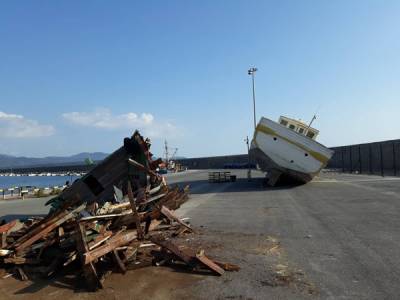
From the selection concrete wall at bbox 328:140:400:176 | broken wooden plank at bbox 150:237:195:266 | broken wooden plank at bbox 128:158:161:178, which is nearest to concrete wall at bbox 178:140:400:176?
concrete wall at bbox 328:140:400:176

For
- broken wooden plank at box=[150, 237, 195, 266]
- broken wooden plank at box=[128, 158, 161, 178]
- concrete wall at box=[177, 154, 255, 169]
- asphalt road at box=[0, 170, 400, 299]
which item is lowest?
asphalt road at box=[0, 170, 400, 299]

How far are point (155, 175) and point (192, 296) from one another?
9468mm

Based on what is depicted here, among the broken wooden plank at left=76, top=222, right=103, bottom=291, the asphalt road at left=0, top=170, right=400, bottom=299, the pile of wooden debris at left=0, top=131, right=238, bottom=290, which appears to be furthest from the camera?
the pile of wooden debris at left=0, top=131, right=238, bottom=290

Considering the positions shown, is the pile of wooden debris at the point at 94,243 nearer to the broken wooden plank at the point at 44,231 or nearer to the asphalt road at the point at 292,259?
the broken wooden plank at the point at 44,231

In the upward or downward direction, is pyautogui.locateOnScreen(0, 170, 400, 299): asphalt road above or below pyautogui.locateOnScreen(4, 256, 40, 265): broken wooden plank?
below

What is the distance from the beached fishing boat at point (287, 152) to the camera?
104 feet

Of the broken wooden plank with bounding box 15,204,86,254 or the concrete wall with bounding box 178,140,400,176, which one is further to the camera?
the concrete wall with bounding box 178,140,400,176

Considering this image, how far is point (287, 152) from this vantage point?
32.2 m

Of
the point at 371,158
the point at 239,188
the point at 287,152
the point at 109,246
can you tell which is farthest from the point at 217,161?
the point at 109,246

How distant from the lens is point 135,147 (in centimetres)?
1608

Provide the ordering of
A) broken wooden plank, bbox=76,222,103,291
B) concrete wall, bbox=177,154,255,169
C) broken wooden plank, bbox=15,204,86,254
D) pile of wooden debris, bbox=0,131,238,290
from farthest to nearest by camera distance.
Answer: concrete wall, bbox=177,154,255,169
broken wooden plank, bbox=15,204,86,254
pile of wooden debris, bbox=0,131,238,290
broken wooden plank, bbox=76,222,103,291

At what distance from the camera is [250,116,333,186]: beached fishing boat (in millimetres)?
31594

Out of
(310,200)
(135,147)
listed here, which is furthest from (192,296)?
(310,200)

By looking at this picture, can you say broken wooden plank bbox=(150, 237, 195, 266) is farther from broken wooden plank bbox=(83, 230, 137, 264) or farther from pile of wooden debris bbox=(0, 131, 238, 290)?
broken wooden plank bbox=(83, 230, 137, 264)
